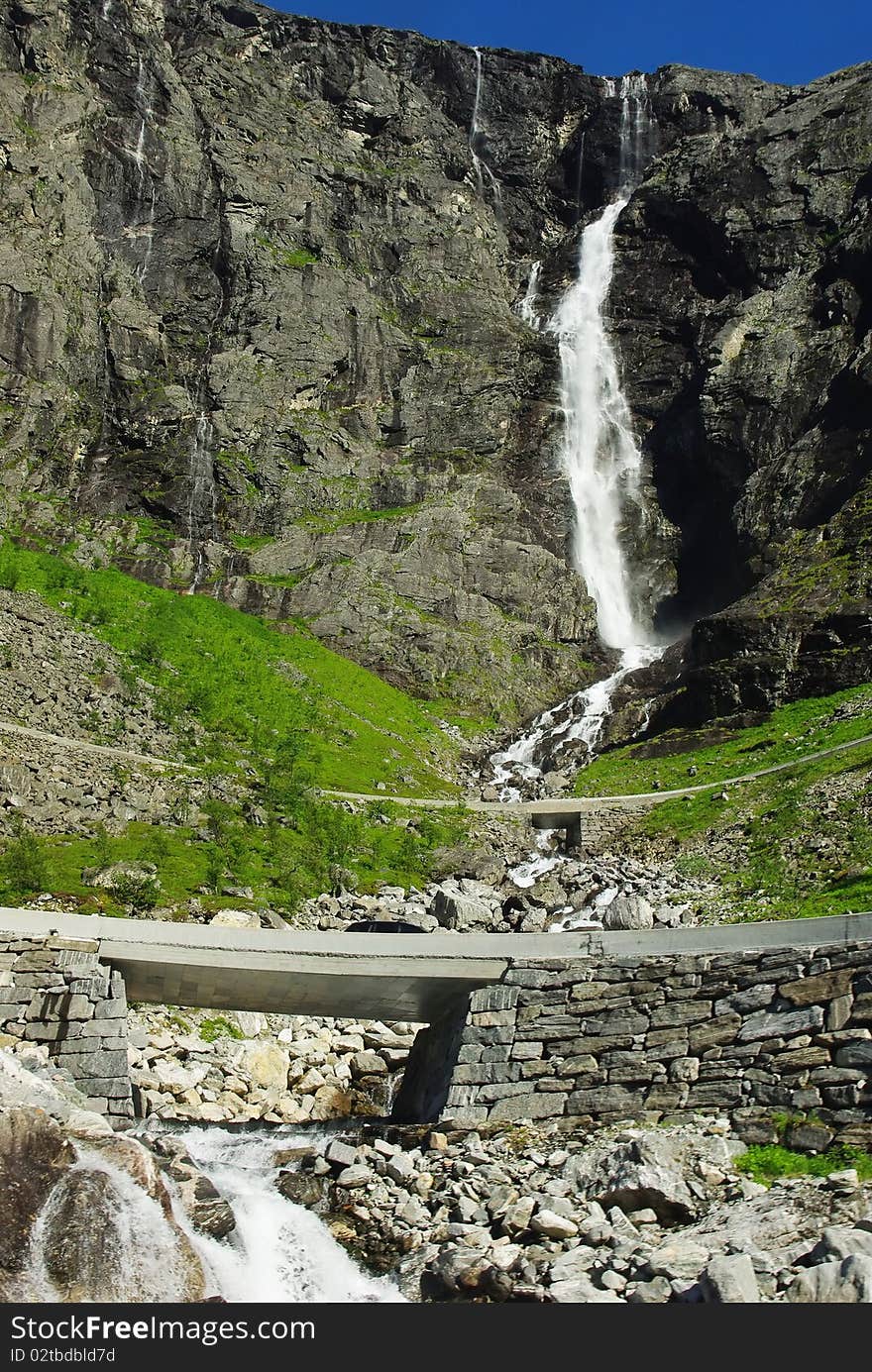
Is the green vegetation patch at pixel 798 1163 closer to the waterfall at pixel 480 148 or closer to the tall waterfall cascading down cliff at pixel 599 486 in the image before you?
the tall waterfall cascading down cliff at pixel 599 486

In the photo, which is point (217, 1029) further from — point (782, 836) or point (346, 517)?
point (346, 517)

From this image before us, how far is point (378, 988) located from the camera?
55.8 ft

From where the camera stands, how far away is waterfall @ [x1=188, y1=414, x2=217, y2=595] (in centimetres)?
6169

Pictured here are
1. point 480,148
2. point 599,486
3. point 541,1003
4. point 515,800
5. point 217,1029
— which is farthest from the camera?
point 480,148

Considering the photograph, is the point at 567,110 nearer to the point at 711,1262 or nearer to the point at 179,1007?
the point at 179,1007

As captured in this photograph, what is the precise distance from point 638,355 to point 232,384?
28.2 m

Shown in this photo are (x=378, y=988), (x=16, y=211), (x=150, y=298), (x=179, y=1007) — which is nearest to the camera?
(x=378, y=988)

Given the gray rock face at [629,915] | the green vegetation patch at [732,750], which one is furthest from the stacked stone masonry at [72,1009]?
the green vegetation patch at [732,750]

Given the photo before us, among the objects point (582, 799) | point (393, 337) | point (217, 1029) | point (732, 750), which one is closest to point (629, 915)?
point (217, 1029)

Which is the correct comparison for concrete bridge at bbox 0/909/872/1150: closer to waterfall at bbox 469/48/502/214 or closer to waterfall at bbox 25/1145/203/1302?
waterfall at bbox 25/1145/203/1302

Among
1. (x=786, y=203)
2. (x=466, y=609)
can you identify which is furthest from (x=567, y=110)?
(x=466, y=609)

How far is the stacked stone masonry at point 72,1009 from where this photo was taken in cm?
1486

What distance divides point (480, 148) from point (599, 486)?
4131 cm

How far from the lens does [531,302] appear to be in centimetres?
8419
